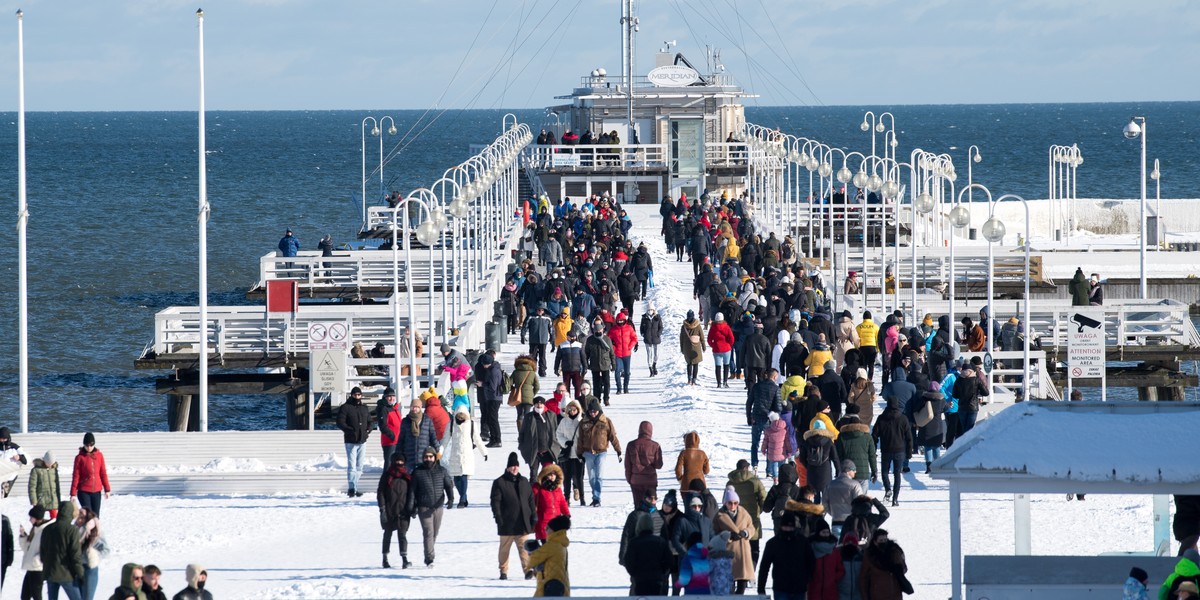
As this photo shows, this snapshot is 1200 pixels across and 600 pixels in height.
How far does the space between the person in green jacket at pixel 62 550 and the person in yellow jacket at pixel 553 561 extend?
128 inches

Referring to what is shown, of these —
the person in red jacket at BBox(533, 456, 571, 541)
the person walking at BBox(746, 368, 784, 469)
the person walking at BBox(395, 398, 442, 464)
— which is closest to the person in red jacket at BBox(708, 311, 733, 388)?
the person walking at BBox(746, 368, 784, 469)

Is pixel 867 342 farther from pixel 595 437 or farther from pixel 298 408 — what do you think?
pixel 298 408

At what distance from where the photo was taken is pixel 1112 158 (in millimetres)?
151500

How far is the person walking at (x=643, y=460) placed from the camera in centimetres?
1550

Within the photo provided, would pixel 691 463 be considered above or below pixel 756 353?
below

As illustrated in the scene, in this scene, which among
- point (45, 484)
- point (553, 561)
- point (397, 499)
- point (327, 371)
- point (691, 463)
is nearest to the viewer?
point (553, 561)

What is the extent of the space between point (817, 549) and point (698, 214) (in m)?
26.6

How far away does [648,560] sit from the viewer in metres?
12.6

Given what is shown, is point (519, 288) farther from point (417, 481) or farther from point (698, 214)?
point (417, 481)

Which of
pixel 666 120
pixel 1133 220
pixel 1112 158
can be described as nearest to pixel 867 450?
pixel 666 120

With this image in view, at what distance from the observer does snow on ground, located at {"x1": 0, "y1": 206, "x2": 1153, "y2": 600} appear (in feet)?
47.0

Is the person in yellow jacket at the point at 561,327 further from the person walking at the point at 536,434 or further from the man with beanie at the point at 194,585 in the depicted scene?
the man with beanie at the point at 194,585

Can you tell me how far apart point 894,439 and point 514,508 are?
4325 mm

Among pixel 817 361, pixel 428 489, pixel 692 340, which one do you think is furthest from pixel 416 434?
pixel 692 340
